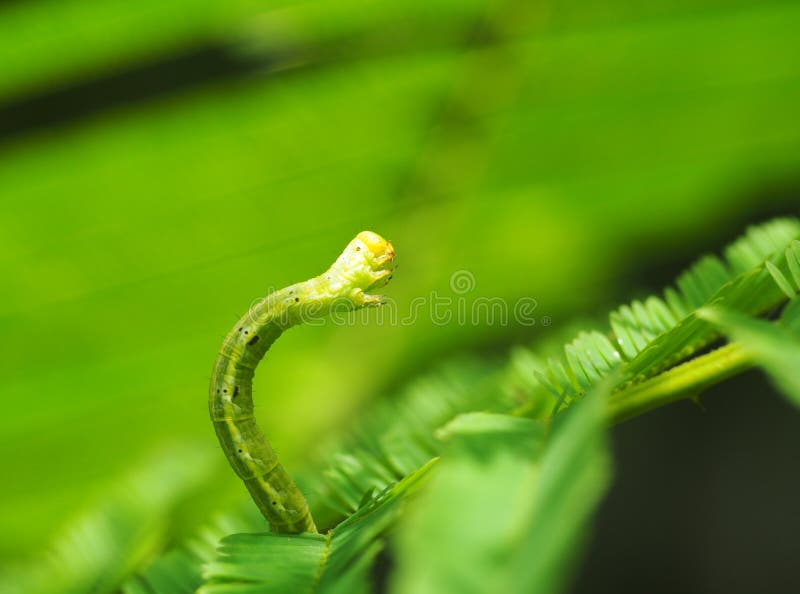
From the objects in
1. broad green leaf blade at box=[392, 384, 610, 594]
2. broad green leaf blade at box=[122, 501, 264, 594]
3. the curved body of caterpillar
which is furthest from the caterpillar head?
broad green leaf blade at box=[392, 384, 610, 594]

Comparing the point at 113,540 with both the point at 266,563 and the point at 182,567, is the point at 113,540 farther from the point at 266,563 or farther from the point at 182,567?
the point at 266,563

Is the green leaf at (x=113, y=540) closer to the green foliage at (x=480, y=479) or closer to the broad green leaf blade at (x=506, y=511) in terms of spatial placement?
the green foliage at (x=480, y=479)

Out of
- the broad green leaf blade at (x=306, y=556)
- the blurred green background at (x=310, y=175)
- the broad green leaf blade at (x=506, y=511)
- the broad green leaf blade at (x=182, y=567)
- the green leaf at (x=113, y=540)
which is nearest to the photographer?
the broad green leaf blade at (x=506, y=511)

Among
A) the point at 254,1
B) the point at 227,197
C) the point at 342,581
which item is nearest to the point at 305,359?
the point at 227,197

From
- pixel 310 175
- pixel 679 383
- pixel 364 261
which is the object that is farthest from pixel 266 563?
pixel 310 175

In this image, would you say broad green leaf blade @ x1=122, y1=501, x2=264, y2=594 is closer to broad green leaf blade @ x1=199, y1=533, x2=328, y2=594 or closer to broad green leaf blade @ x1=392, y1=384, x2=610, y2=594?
broad green leaf blade @ x1=199, y1=533, x2=328, y2=594

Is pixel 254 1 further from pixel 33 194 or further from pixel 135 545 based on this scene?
pixel 135 545

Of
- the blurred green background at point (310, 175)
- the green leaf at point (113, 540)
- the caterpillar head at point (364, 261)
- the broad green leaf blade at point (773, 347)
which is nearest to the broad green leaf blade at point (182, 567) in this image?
the green leaf at point (113, 540)
